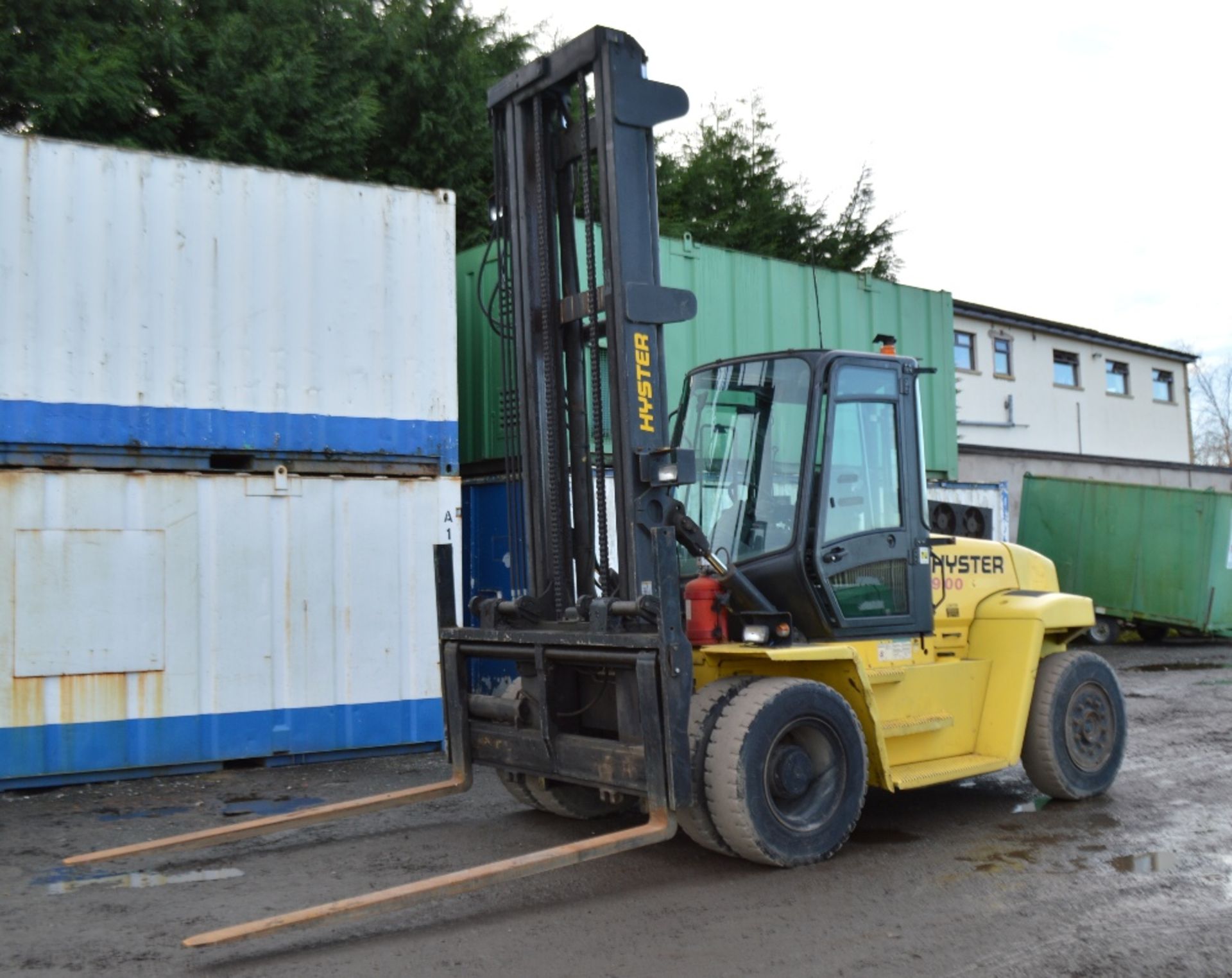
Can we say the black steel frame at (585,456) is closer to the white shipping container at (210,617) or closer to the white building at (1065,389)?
the white shipping container at (210,617)

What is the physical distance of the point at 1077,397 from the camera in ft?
109

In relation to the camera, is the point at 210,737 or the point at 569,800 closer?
the point at 569,800

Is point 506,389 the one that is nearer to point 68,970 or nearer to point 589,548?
point 589,548

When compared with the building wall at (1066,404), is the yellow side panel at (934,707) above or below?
below

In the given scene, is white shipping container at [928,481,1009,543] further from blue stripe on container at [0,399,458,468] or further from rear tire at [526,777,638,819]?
blue stripe on container at [0,399,458,468]

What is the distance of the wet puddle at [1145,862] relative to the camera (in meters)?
5.64

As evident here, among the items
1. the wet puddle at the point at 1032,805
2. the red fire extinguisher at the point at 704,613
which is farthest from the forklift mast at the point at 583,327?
the wet puddle at the point at 1032,805

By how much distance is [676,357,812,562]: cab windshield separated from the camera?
6113 mm

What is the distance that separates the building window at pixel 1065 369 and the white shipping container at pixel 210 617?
26.7 metres

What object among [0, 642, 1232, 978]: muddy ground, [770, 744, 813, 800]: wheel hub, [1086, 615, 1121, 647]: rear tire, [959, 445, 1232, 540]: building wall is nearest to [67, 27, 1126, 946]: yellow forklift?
[770, 744, 813, 800]: wheel hub

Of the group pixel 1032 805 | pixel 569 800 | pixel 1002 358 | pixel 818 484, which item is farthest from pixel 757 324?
pixel 1002 358

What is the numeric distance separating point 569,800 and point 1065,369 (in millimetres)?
29676

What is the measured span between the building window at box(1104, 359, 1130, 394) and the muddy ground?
94.0 feet

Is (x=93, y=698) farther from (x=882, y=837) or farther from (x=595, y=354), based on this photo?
(x=882, y=837)
